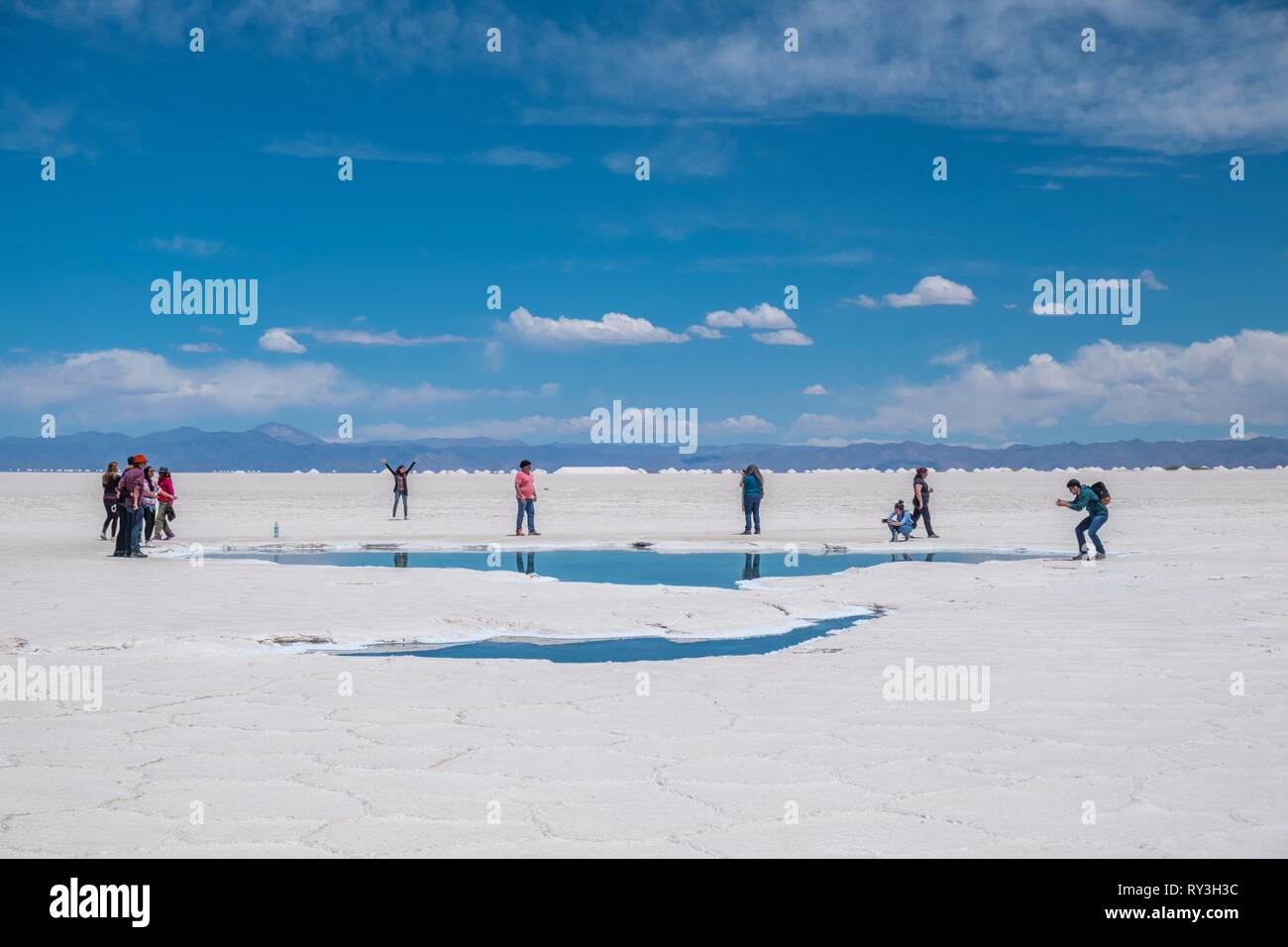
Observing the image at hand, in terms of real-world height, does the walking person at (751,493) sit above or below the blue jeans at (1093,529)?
above

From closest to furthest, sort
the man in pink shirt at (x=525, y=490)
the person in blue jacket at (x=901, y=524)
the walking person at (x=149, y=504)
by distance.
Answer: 1. the walking person at (x=149, y=504)
2. the person in blue jacket at (x=901, y=524)
3. the man in pink shirt at (x=525, y=490)

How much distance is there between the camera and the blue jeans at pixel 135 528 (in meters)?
20.7

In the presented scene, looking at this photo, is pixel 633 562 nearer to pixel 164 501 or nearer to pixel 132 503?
pixel 132 503

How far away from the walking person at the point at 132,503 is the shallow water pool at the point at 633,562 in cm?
146

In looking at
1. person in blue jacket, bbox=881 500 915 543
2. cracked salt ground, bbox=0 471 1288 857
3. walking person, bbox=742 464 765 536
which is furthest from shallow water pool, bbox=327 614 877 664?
walking person, bbox=742 464 765 536

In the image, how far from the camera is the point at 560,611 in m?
13.1

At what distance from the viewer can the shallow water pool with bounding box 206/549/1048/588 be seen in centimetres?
1806

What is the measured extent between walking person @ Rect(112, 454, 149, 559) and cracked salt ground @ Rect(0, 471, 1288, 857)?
6193 mm

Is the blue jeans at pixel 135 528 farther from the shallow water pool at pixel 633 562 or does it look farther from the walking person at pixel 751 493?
the walking person at pixel 751 493

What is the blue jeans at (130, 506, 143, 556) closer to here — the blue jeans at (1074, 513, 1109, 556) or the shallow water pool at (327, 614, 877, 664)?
the shallow water pool at (327, 614, 877, 664)

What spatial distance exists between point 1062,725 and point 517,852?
398 centimetres

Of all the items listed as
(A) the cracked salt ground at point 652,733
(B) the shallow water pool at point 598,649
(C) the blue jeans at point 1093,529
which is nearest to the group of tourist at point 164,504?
(C) the blue jeans at point 1093,529
